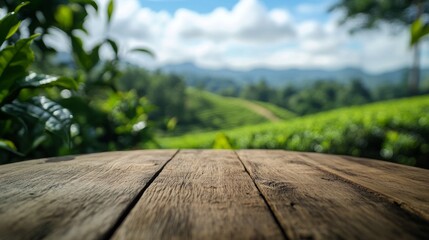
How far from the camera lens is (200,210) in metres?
0.58

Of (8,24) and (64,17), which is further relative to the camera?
(64,17)

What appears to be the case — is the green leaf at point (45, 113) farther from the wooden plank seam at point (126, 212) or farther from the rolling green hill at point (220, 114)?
the rolling green hill at point (220, 114)

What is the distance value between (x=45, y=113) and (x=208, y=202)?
0.77 meters

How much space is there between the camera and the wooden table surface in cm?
49

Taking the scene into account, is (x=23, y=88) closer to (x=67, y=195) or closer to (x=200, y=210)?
(x=67, y=195)

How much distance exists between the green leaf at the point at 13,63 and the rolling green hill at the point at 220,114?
49921 millimetres

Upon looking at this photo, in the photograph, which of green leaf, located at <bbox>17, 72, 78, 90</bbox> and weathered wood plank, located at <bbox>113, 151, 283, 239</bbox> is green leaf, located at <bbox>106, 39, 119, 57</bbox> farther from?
weathered wood plank, located at <bbox>113, 151, 283, 239</bbox>

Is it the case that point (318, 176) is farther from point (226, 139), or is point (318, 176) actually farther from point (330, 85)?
point (330, 85)

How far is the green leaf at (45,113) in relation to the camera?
104 centimetres

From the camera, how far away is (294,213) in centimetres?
57

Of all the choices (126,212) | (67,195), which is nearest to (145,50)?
(67,195)

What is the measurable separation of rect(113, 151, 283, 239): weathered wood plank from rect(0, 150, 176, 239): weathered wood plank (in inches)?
1.6

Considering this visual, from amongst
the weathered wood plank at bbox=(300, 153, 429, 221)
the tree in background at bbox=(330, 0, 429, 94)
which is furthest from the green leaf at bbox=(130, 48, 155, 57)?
the tree in background at bbox=(330, 0, 429, 94)

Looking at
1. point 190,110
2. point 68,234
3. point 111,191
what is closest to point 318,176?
point 111,191
